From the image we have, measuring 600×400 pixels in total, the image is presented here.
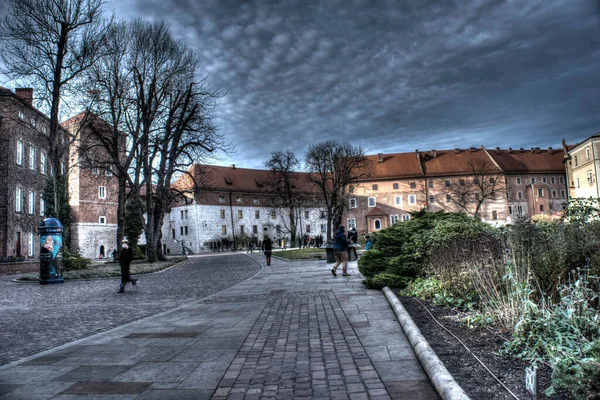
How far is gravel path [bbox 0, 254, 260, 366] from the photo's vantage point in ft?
24.7

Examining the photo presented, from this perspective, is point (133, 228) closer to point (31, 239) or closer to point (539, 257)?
point (31, 239)

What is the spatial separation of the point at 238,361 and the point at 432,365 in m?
2.30

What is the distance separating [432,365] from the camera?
469 cm

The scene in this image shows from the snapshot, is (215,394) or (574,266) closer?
(215,394)

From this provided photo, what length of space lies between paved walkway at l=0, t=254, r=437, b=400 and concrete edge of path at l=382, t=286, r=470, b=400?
0.12 meters

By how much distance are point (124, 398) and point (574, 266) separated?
582 centimetres

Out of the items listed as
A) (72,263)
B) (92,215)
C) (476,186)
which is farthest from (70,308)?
(476,186)

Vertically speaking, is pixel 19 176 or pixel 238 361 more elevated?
pixel 19 176

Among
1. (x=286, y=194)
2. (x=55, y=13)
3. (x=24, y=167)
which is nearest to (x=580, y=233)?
(x=55, y=13)

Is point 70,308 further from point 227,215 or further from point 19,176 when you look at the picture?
point 227,215

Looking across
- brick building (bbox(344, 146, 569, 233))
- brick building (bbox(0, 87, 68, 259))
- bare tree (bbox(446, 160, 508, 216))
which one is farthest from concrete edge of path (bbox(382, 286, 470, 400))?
brick building (bbox(344, 146, 569, 233))

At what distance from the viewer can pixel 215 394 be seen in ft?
14.6

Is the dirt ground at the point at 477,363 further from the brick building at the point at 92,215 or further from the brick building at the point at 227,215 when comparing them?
the brick building at the point at 227,215

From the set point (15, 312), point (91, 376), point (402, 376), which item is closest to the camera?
point (402, 376)
